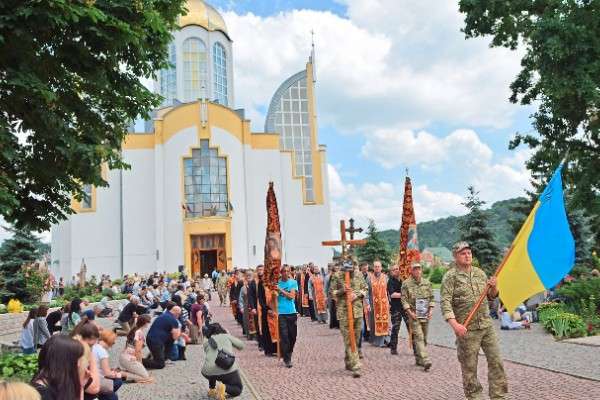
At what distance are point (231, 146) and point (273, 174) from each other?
155 inches

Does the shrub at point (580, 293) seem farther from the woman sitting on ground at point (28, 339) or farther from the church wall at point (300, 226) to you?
the church wall at point (300, 226)

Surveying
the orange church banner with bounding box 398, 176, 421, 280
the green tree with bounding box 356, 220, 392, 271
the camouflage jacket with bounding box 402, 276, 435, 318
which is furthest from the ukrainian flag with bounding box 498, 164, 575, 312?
the green tree with bounding box 356, 220, 392, 271

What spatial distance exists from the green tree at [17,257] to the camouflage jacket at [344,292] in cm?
1726

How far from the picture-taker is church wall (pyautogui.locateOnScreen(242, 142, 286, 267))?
43.1m

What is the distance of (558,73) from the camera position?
14.4 meters

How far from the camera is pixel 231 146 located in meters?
43.5

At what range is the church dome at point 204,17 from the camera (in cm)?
5088

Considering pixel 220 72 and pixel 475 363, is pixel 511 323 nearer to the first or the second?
pixel 475 363

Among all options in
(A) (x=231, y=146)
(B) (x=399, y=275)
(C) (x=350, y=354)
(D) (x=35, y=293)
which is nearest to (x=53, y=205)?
(C) (x=350, y=354)

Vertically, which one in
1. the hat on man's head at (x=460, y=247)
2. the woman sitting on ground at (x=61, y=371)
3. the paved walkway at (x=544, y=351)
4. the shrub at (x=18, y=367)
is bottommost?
the paved walkway at (x=544, y=351)

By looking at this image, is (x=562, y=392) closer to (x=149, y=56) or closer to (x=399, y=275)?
(x=399, y=275)

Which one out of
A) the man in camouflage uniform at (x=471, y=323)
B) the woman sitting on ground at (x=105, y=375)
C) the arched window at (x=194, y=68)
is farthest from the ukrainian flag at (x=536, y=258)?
the arched window at (x=194, y=68)

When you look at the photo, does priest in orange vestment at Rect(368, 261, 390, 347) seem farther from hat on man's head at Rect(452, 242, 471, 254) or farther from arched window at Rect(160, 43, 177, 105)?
arched window at Rect(160, 43, 177, 105)

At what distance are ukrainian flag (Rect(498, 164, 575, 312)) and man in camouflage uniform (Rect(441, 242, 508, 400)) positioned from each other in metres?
0.22
